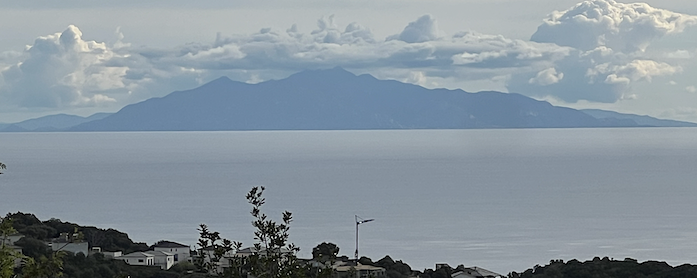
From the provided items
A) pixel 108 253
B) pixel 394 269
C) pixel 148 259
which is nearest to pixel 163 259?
pixel 148 259

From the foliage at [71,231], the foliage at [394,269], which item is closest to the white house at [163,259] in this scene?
the foliage at [71,231]

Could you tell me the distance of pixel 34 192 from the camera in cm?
8456

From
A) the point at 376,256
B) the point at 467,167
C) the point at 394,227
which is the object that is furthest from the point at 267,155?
the point at 376,256

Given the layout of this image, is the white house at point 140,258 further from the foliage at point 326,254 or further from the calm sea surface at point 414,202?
the calm sea surface at point 414,202

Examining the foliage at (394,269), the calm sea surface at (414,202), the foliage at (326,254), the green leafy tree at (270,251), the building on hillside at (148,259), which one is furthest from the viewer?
the calm sea surface at (414,202)

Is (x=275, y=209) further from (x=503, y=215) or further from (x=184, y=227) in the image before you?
(x=503, y=215)

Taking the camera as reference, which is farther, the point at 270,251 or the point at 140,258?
the point at 140,258

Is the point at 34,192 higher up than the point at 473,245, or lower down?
higher up

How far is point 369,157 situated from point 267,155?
16.2 meters

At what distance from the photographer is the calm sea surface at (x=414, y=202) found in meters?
50.1

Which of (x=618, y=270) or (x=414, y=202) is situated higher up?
(x=414, y=202)

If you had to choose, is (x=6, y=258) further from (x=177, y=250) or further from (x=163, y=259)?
(x=177, y=250)

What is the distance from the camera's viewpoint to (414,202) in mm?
72625

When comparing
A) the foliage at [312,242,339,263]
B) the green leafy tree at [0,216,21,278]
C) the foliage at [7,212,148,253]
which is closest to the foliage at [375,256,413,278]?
the foliage at [312,242,339,263]
